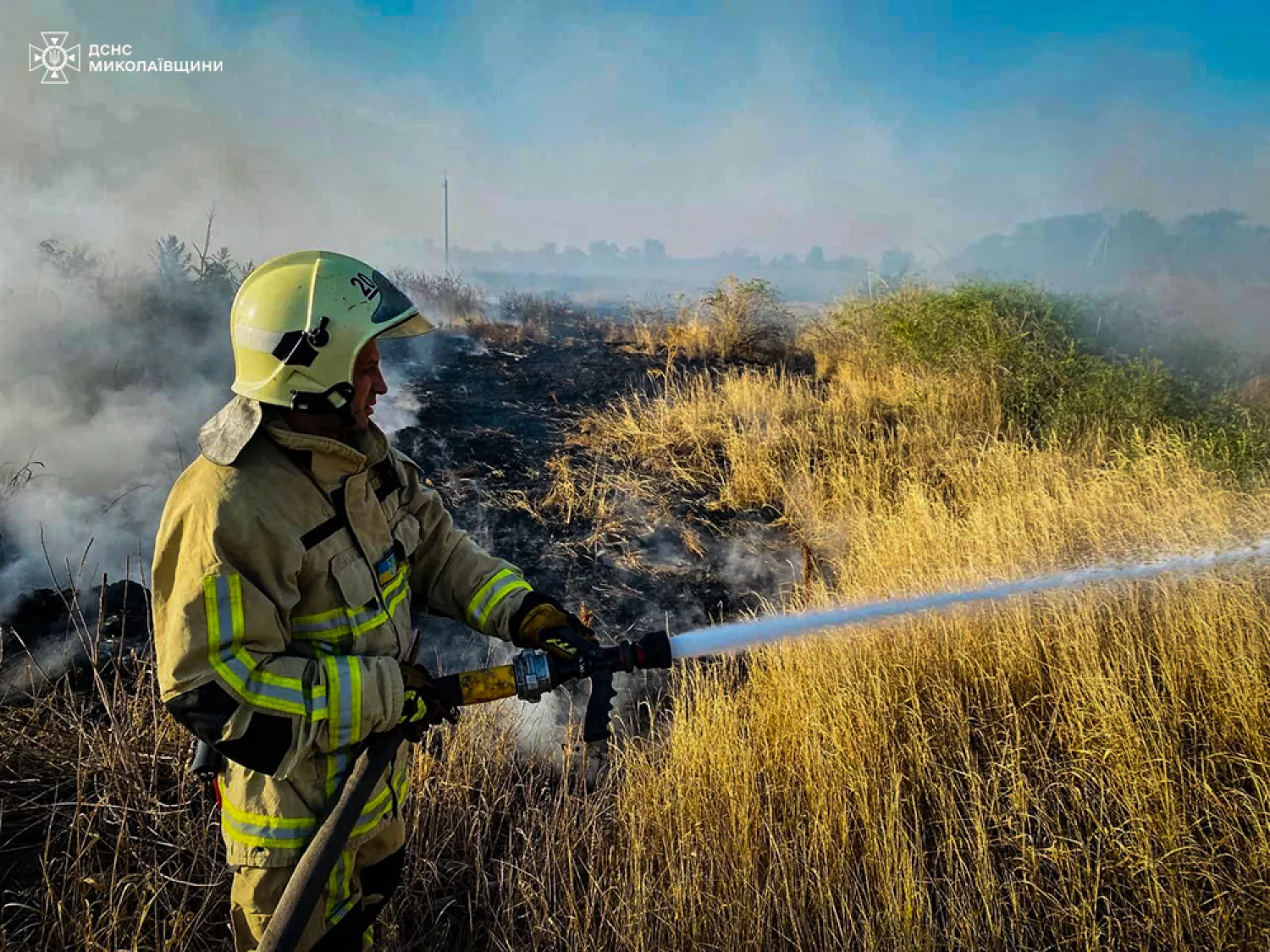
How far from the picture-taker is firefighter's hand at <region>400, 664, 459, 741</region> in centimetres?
179

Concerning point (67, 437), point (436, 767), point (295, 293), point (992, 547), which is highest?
point (295, 293)

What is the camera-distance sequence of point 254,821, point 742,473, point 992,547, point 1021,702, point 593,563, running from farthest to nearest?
point 742,473
point 593,563
point 992,547
point 1021,702
point 254,821

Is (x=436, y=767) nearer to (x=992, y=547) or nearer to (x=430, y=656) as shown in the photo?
(x=430, y=656)

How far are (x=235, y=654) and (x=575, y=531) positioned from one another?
4773 mm

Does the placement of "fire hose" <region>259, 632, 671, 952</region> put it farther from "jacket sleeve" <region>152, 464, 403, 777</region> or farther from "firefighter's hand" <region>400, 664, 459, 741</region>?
"jacket sleeve" <region>152, 464, 403, 777</region>

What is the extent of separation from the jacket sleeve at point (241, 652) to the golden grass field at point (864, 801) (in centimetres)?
108

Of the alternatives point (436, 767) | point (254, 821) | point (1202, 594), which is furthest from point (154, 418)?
point (1202, 594)

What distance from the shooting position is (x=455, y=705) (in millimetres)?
1908

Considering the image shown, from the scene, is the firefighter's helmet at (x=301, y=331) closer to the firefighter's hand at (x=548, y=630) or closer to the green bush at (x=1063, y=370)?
the firefighter's hand at (x=548, y=630)

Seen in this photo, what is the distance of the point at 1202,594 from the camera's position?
358cm

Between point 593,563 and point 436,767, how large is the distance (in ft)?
9.21

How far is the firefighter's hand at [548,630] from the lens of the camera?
83.4 inches

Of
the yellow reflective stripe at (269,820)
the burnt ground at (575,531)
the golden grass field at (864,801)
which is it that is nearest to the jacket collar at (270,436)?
the yellow reflective stripe at (269,820)

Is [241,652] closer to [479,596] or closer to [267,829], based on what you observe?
[267,829]
